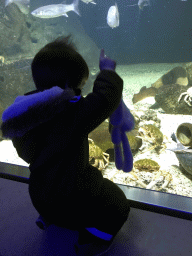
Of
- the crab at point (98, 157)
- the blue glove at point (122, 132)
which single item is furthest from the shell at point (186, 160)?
the blue glove at point (122, 132)

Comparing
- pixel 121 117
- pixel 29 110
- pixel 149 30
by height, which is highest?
pixel 29 110

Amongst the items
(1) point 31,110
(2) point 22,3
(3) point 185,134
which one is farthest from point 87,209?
(2) point 22,3

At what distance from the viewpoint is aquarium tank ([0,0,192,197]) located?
6.54ft

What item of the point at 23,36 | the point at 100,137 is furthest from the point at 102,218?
the point at 23,36

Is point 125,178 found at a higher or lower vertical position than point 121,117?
lower

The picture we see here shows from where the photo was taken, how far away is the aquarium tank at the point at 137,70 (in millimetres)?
1993

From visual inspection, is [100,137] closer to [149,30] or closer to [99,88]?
[99,88]

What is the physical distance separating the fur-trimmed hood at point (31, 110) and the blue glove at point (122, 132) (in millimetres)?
261

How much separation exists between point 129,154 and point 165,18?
1280 centimetres

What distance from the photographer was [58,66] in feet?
2.47

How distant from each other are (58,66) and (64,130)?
25 cm

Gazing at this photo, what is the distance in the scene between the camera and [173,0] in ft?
33.3

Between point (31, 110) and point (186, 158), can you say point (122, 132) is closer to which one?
point (31, 110)

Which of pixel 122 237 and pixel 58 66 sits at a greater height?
pixel 58 66
